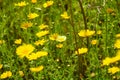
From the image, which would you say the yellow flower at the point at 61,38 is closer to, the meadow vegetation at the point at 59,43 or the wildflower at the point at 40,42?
the meadow vegetation at the point at 59,43

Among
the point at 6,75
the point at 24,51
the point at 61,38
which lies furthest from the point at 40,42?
the point at 6,75

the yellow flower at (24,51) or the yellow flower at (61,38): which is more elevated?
the yellow flower at (61,38)

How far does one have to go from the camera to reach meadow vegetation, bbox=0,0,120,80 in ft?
7.25

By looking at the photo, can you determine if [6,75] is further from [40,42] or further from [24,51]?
[40,42]

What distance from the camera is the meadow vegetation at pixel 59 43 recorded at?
7.25ft

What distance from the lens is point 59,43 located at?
2602 millimetres

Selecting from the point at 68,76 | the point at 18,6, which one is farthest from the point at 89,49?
the point at 18,6

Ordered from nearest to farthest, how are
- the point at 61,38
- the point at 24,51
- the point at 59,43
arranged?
the point at 24,51 < the point at 61,38 < the point at 59,43

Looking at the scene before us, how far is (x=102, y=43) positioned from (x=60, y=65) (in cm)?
34

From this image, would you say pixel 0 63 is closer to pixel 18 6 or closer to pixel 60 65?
pixel 60 65

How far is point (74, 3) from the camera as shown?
3.19m

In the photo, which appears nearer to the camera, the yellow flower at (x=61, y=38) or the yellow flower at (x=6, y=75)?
the yellow flower at (x=6, y=75)

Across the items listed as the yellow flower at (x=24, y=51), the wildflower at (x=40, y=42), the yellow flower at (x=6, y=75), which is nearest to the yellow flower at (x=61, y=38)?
the wildflower at (x=40, y=42)

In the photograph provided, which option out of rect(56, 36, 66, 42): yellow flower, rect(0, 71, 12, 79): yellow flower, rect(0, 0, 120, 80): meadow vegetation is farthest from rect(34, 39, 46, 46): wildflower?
rect(0, 71, 12, 79): yellow flower
